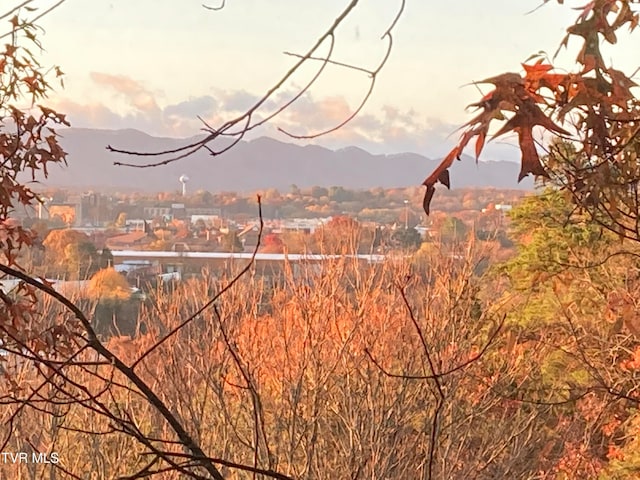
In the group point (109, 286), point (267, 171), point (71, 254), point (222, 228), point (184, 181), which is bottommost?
point (109, 286)

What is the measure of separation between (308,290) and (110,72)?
3.85 m

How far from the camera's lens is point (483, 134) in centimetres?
66

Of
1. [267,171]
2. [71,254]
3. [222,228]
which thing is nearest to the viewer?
[71,254]

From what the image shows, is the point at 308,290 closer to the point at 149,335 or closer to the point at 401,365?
the point at 401,365

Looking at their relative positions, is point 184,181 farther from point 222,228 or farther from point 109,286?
point 109,286

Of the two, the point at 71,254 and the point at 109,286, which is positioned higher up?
the point at 71,254

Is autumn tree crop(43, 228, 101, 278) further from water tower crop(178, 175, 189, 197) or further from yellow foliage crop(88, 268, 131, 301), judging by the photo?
water tower crop(178, 175, 189, 197)

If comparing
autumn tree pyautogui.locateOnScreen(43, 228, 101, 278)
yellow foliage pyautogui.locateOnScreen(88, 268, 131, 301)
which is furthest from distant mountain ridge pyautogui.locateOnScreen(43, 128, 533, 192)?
yellow foliage pyautogui.locateOnScreen(88, 268, 131, 301)

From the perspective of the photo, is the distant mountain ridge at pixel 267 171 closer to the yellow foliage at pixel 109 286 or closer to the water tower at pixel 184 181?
the water tower at pixel 184 181

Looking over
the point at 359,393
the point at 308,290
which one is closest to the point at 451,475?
the point at 359,393

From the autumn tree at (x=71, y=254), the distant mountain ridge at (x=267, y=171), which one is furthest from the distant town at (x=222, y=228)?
the distant mountain ridge at (x=267, y=171)

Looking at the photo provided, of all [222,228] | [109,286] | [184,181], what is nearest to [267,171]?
[222,228]

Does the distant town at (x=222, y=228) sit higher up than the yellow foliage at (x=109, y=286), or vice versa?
the distant town at (x=222, y=228)

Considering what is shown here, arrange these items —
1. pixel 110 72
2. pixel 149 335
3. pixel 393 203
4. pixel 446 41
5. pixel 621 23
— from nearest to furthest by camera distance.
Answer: pixel 621 23, pixel 446 41, pixel 149 335, pixel 393 203, pixel 110 72
